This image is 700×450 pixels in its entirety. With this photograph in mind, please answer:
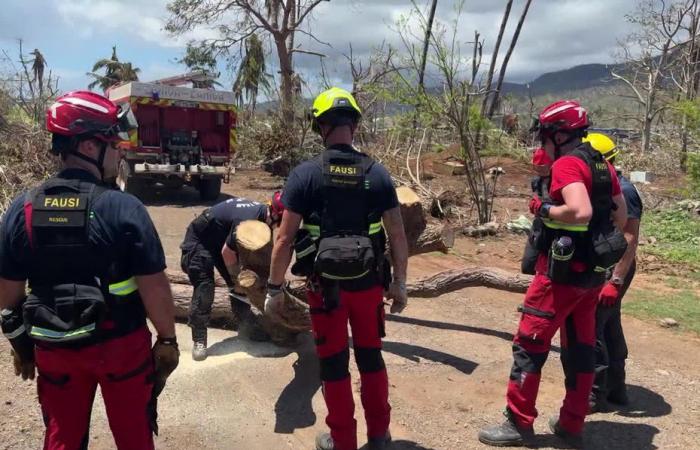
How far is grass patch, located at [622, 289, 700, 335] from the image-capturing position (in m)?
6.51

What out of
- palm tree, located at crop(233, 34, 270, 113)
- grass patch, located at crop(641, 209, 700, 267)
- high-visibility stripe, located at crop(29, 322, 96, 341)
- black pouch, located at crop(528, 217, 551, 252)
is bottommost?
grass patch, located at crop(641, 209, 700, 267)

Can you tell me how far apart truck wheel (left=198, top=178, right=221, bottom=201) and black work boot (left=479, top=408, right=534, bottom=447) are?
11203 millimetres

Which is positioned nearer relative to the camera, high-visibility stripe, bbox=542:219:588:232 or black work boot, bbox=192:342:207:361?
high-visibility stripe, bbox=542:219:588:232

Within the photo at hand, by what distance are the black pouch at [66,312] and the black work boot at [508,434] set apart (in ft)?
7.92

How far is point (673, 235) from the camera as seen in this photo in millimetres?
10508

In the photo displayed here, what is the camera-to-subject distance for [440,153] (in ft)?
55.1

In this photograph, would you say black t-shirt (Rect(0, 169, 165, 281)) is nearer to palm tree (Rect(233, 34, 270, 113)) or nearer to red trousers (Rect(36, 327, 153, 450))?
red trousers (Rect(36, 327, 153, 450))

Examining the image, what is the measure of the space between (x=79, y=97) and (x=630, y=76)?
2510 cm

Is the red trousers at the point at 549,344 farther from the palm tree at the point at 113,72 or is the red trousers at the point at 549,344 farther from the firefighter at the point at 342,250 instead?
the palm tree at the point at 113,72

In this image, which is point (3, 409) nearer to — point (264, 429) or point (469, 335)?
point (264, 429)

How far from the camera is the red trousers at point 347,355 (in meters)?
3.27

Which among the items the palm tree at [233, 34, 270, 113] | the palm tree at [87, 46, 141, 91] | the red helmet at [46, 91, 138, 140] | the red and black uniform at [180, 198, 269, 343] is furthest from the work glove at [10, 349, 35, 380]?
the palm tree at [87, 46, 141, 91]

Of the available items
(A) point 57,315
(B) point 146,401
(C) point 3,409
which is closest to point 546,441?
(B) point 146,401

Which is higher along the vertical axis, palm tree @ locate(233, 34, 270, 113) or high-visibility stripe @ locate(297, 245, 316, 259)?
palm tree @ locate(233, 34, 270, 113)
